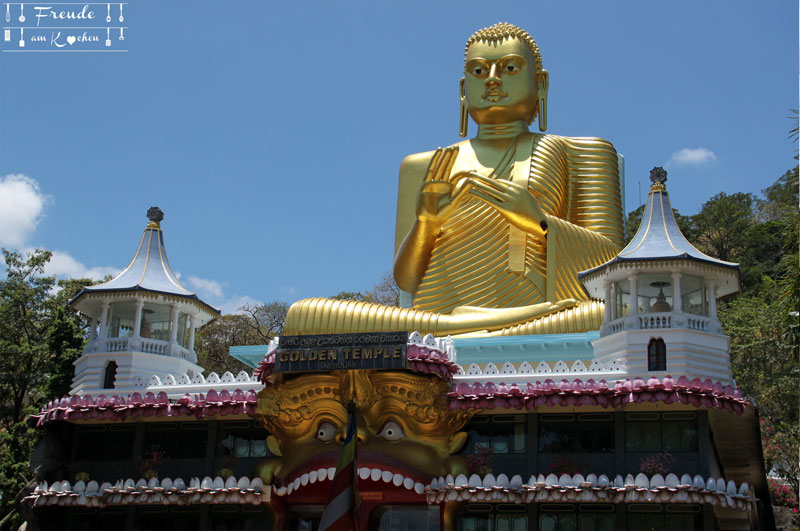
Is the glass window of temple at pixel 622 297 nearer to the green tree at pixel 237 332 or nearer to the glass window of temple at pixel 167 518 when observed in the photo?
the glass window of temple at pixel 167 518

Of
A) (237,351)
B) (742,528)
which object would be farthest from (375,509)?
(742,528)

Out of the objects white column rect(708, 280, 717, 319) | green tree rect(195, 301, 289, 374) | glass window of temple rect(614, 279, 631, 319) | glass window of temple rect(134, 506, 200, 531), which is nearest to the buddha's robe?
glass window of temple rect(614, 279, 631, 319)

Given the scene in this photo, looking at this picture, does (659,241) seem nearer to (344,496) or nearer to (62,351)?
(344,496)

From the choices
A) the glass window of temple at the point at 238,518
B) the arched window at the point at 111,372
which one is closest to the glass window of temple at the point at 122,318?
the arched window at the point at 111,372

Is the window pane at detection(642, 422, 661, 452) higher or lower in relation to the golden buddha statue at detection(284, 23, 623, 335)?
lower

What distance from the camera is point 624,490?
50.1 feet

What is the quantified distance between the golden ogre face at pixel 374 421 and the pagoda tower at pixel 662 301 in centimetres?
316

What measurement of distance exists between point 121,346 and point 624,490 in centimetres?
990

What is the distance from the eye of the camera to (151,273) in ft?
66.8

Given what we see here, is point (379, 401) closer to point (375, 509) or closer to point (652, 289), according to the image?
point (375, 509)

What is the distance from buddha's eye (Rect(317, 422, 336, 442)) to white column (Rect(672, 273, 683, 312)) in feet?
20.1

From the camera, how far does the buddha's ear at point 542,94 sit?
85.3 feet

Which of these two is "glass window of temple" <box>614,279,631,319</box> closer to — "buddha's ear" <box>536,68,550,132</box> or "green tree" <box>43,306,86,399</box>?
"buddha's ear" <box>536,68,550,132</box>

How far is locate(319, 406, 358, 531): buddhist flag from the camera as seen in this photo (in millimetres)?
15578
